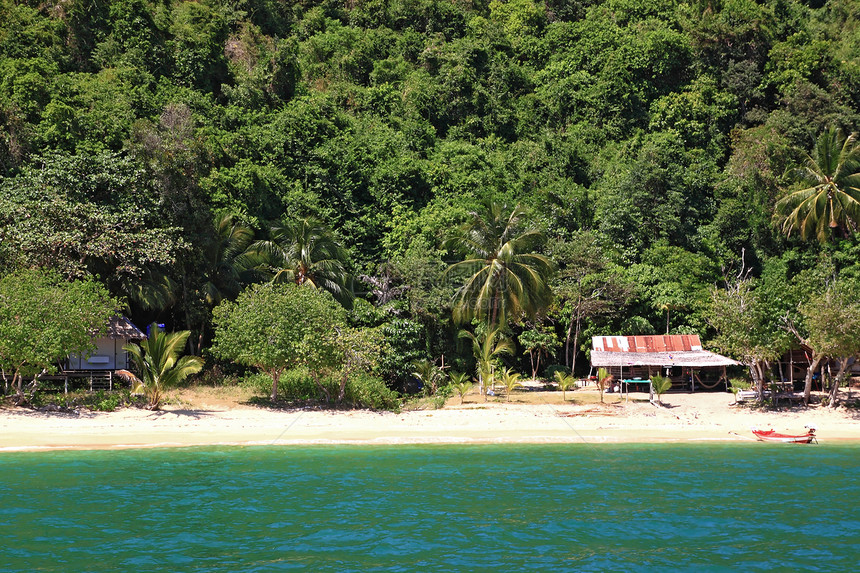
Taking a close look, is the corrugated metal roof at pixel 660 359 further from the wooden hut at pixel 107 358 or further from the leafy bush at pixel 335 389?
the wooden hut at pixel 107 358

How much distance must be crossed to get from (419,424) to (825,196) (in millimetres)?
23105

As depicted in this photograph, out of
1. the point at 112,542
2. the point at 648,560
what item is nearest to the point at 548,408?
the point at 648,560

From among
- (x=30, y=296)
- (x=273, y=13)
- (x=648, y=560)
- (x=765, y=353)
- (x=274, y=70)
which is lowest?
(x=648, y=560)

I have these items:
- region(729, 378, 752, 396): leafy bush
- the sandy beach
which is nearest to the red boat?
the sandy beach

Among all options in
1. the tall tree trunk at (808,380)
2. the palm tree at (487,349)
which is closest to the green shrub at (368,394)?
the palm tree at (487,349)

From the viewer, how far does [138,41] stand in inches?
1693

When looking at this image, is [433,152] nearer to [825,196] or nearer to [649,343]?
[649,343]

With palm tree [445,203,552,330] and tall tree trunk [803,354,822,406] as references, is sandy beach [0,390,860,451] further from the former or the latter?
palm tree [445,203,552,330]

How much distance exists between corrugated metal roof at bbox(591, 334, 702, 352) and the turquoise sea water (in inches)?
353

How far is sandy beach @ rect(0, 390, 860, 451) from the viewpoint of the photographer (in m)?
23.4

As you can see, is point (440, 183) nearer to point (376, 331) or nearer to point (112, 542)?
point (376, 331)

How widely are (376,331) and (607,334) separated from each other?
40.1 feet

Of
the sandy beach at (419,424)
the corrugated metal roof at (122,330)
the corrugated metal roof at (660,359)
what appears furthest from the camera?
the corrugated metal roof at (660,359)

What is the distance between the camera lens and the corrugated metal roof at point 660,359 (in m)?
30.9
